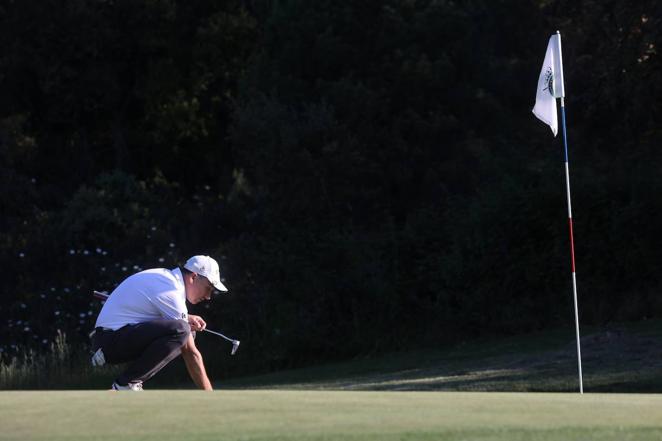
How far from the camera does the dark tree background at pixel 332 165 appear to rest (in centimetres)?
2200

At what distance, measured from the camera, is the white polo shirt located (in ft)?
33.2

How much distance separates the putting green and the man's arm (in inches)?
110

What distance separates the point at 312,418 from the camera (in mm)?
6070

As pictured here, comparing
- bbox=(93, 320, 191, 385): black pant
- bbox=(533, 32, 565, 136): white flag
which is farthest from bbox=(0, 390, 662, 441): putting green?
bbox=(533, 32, 565, 136): white flag

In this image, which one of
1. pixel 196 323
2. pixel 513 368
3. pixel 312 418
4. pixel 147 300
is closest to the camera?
pixel 312 418

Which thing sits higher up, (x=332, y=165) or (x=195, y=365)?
(x=332, y=165)

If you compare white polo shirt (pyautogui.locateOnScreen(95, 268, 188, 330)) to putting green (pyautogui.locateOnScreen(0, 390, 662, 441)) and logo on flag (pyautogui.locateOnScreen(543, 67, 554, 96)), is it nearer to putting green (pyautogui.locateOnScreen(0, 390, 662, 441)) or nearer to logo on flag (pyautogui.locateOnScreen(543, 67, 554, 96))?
putting green (pyautogui.locateOnScreen(0, 390, 662, 441))

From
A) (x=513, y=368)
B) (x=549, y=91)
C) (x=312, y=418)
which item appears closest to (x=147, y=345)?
(x=312, y=418)

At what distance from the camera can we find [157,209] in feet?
95.0

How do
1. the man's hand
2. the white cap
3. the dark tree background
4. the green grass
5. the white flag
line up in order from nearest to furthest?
1. the white cap
2. the man's hand
3. the white flag
4. the green grass
5. the dark tree background

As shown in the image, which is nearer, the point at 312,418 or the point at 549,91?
the point at 312,418

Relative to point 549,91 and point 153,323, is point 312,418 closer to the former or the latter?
point 153,323

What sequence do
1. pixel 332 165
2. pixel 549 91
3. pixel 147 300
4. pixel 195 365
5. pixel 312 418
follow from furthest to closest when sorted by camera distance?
pixel 332 165 → pixel 549 91 → pixel 147 300 → pixel 195 365 → pixel 312 418

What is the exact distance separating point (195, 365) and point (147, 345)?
16.5 inches
